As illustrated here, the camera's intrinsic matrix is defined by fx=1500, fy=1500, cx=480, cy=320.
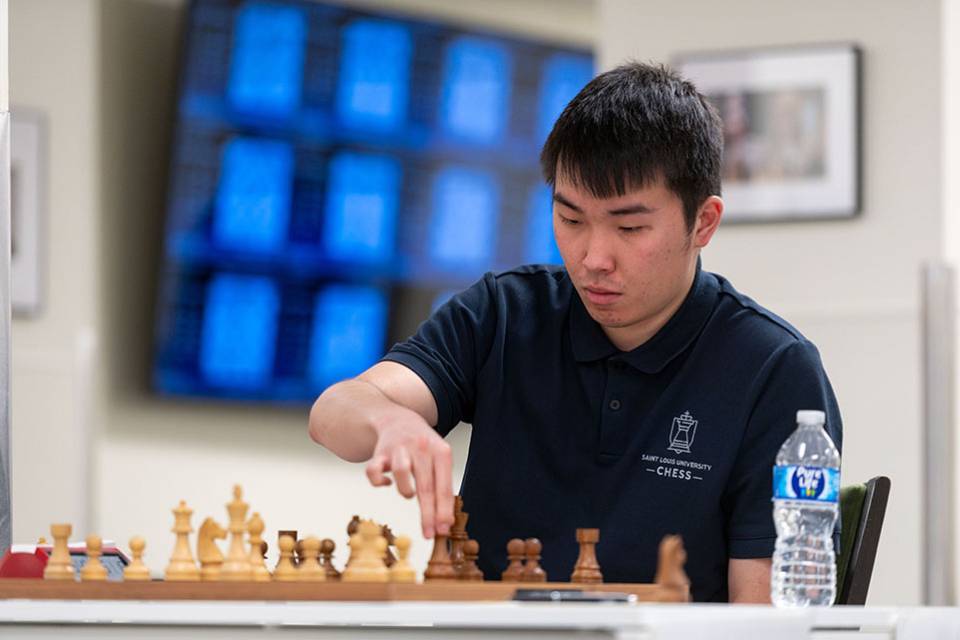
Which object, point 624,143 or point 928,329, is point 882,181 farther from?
point 624,143

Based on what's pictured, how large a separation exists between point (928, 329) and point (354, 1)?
2.07 meters

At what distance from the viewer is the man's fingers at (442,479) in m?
1.54

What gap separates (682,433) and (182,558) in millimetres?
707

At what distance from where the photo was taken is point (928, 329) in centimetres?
411

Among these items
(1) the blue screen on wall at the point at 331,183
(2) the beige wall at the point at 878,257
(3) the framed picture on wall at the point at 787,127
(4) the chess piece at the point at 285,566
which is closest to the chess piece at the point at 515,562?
(4) the chess piece at the point at 285,566

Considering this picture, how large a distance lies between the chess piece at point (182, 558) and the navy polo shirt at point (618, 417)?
22.1 inches

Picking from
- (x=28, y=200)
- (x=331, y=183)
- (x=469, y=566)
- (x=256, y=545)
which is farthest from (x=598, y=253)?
(x=28, y=200)

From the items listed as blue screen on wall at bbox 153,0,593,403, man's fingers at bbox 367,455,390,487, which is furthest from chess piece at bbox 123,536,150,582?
blue screen on wall at bbox 153,0,593,403

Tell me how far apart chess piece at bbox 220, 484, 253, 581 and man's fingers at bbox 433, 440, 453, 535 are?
7.8 inches

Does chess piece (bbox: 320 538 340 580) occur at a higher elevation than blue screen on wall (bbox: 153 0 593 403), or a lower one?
lower

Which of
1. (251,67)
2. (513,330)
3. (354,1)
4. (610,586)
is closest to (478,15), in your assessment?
(354,1)

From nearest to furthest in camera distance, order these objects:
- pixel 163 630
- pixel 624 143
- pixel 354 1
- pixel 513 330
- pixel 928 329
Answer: pixel 163 630
pixel 624 143
pixel 513 330
pixel 928 329
pixel 354 1

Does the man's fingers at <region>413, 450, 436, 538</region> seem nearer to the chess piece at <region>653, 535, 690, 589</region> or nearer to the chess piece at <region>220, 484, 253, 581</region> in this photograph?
the chess piece at <region>220, 484, 253, 581</region>

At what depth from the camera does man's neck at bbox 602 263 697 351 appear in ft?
6.57
